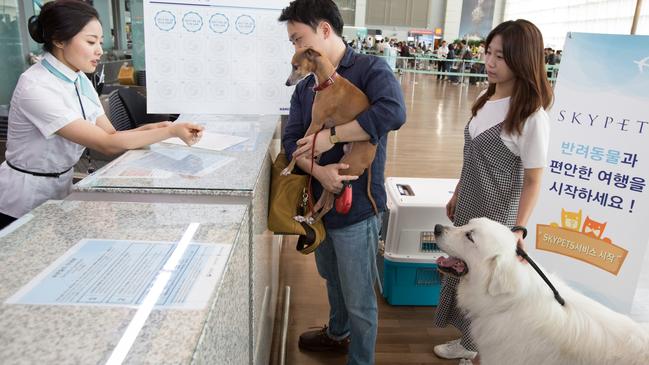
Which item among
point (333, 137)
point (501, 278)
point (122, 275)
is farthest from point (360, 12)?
point (122, 275)

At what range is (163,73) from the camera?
7.53ft

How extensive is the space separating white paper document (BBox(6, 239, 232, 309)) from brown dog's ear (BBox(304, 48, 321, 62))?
33.7 inches

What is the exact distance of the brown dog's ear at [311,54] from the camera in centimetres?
157

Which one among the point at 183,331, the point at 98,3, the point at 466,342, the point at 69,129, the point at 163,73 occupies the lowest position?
the point at 466,342

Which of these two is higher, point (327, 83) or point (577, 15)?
point (577, 15)

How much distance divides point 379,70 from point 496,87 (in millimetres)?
664

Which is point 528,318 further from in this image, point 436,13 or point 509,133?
point 436,13

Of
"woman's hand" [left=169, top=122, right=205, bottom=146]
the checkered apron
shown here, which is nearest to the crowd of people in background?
the checkered apron

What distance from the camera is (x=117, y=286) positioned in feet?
2.68

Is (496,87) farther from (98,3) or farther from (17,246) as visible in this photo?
(98,3)

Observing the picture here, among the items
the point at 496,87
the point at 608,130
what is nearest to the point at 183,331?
the point at 496,87

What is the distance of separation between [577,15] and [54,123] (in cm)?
2679

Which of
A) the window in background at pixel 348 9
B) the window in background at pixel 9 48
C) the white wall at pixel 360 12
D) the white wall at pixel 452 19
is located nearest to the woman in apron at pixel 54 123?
the window in background at pixel 9 48

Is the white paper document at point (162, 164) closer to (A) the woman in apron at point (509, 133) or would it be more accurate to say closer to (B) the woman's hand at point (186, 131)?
(B) the woman's hand at point (186, 131)
